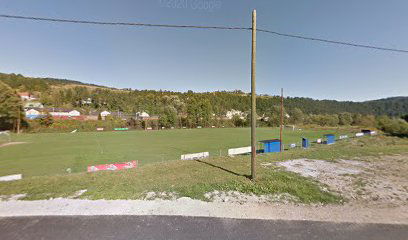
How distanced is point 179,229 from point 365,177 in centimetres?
999

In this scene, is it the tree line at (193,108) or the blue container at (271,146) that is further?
the tree line at (193,108)

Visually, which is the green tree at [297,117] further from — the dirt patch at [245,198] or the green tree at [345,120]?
the dirt patch at [245,198]

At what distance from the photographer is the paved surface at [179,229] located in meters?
4.59

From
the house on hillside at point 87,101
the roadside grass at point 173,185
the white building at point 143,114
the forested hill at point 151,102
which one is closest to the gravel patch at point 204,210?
the roadside grass at point 173,185

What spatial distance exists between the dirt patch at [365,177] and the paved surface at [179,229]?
2265mm

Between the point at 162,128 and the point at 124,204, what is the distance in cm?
8045

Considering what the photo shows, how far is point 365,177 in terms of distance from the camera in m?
9.44

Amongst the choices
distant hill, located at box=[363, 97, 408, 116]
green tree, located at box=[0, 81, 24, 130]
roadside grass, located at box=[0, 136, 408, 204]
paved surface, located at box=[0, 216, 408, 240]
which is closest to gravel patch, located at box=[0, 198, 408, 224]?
paved surface, located at box=[0, 216, 408, 240]

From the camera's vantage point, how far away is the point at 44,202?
6406mm

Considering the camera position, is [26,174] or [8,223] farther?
[26,174]

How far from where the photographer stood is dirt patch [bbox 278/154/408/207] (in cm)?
709

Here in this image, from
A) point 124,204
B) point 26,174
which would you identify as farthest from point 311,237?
point 26,174

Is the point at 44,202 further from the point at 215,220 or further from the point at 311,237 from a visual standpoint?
the point at 311,237

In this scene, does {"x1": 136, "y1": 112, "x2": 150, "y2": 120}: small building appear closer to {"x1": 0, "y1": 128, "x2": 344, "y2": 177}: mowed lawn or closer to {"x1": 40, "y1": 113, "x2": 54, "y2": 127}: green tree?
{"x1": 40, "y1": 113, "x2": 54, "y2": 127}: green tree
